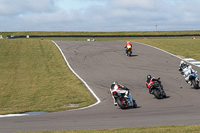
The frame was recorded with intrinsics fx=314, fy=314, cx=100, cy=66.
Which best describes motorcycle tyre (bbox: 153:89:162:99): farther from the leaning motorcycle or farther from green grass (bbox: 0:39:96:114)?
green grass (bbox: 0:39:96:114)

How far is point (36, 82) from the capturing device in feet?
79.5

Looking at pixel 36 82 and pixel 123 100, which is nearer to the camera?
pixel 123 100

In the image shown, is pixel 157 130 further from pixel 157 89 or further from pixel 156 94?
pixel 157 89

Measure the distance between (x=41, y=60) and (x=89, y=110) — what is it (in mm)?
20529

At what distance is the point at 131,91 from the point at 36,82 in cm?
842

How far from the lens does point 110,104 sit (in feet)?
51.9

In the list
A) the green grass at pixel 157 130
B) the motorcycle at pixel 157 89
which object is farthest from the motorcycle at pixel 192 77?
the green grass at pixel 157 130

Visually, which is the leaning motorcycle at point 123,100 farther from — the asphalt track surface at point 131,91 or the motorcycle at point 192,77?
the motorcycle at point 192,77

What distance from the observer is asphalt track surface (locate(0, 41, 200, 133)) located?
1052 cm

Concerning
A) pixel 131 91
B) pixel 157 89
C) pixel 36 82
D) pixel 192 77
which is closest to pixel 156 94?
pixel 157 89

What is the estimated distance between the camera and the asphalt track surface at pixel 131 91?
34.5ft

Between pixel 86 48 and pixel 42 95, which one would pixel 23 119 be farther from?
pixel 86 48

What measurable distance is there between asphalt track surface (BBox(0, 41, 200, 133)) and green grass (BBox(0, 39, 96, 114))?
1222 millimetres

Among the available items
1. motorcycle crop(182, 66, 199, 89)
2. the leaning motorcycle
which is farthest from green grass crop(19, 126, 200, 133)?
motorcycle crop(182, 66, 199, 89)
